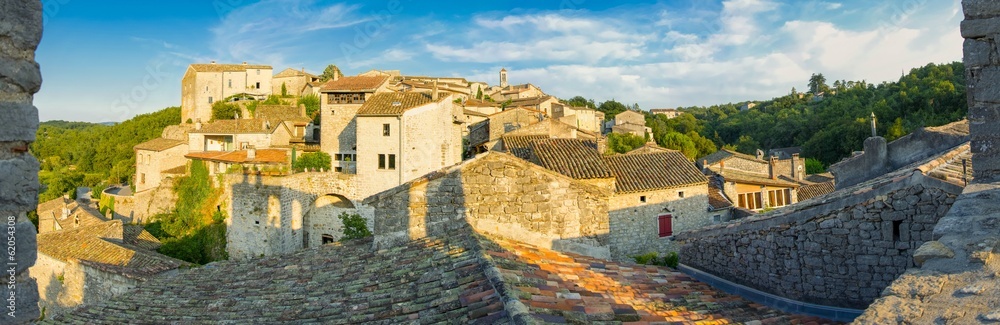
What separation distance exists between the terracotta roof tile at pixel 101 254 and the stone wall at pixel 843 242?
1889 cm

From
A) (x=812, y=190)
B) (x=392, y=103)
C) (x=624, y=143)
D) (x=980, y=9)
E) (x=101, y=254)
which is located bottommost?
(x=101, y=254)

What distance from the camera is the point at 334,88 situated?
33.4 meters

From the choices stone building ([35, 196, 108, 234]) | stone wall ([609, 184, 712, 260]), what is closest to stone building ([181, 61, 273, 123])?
stone building ([35, 196, 108, 234])

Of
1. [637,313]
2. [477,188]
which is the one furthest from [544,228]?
[637,313]

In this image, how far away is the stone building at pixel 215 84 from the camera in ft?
191

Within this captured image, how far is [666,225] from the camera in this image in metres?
22.2

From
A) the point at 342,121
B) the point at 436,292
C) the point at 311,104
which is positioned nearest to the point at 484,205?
the point at 436,292

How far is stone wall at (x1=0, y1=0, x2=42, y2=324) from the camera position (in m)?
3.04

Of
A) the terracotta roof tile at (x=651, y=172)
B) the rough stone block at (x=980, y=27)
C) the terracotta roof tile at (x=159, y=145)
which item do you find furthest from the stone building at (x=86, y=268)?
the rough stone block at (x=980, y=27)

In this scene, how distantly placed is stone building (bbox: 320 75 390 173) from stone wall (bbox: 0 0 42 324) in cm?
2789

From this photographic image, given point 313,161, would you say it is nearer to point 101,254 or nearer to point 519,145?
point 101,254

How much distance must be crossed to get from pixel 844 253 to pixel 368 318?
5073mm

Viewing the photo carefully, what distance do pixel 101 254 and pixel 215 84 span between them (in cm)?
4321

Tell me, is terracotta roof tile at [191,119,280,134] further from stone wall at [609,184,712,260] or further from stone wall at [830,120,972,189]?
stone wall at [830,120,972,189]
